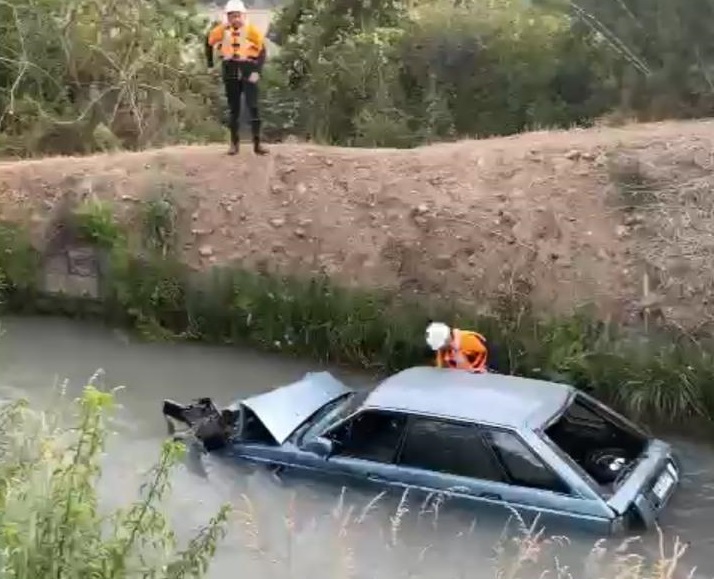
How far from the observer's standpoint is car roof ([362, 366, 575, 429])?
886 cm

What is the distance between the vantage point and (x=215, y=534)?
479 cm

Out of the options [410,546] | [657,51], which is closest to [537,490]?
[410,546]

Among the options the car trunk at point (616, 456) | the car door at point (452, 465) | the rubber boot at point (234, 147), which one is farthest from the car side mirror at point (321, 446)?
the rubber boot at point (234, 147)

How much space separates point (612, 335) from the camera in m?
12.1

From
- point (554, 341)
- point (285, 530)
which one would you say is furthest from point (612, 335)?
point (285, 530)

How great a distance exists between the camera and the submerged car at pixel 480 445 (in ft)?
28.5

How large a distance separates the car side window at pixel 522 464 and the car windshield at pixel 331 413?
49.4 inches

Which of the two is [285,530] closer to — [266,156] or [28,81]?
[266,156]

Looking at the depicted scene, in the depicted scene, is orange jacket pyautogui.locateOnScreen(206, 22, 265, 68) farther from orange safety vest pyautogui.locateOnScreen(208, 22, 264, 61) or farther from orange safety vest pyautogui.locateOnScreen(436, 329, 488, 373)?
orange safety vest pyautogui.locateOnScreen(436, 329, 488, 373)

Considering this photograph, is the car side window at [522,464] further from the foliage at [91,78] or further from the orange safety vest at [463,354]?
the foliage at [91,78]

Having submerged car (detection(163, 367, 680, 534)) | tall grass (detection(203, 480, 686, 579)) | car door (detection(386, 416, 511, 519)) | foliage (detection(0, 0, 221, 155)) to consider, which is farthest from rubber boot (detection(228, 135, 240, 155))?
car door (detection(386, 416, 511, 519))

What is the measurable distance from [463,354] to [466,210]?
3.74 metres

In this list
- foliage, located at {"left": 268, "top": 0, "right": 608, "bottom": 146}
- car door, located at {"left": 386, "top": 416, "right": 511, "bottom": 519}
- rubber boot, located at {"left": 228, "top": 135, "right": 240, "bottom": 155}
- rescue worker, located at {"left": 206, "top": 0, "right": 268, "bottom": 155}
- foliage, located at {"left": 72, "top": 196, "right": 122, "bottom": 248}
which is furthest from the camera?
foliage, located at {"left": 268, "top": 0, "right": 608, "bottom": 146}

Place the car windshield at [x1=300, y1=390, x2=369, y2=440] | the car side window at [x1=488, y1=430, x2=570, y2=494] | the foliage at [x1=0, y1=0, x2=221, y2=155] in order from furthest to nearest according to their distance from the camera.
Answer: the foliage at [x1=0, y1=0, x2=221, y2=155] → the car windshield at [x1=300, y1=390, x2=369, y2=440] → the car side window at [x1=488, y1=430, x2=570, y2=494]
